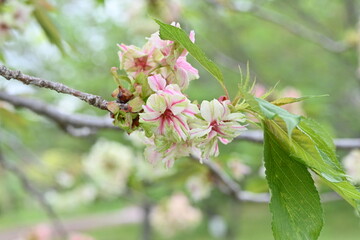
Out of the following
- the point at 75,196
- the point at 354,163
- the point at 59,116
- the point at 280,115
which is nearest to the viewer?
the point at 280,115

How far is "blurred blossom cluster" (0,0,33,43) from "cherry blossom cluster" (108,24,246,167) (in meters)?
0.80

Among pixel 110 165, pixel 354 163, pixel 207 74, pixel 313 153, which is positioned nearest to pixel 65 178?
pixel 110 165

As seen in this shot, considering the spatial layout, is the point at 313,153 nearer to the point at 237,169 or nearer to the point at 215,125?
the point at 215,125

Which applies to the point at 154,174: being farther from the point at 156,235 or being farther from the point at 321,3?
the point at 156,235

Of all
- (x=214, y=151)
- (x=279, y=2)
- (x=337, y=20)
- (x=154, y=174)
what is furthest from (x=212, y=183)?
(x=337, y=20)

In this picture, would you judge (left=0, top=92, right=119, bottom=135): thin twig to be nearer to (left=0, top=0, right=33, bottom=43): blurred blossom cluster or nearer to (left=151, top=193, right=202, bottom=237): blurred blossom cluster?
(left=0, top=0, right=33, bottom=43): blurred blossom cluster

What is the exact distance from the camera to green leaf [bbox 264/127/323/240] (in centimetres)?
46

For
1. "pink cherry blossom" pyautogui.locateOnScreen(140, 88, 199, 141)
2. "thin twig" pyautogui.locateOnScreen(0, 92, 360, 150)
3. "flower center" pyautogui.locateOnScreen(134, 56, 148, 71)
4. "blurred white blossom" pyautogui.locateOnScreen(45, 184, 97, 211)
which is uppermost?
"blurred white blossom" pyautogui.locateOnScreen(45, 184, 97, 211)

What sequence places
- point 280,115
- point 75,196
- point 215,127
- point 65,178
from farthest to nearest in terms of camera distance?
point 75,196
point 65,178
point 215,127
point 280,115

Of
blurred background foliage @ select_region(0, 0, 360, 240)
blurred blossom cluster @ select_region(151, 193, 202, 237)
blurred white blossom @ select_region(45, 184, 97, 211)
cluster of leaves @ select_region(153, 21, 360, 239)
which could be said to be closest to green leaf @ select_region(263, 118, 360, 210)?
cluster of leaves @ select_region(153, 21, 360, 239)

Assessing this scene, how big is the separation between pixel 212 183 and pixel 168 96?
47.2 inches

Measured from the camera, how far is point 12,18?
1254 millimetres

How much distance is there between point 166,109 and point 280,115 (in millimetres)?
132

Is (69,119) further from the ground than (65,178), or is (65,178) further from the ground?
(65,178)
